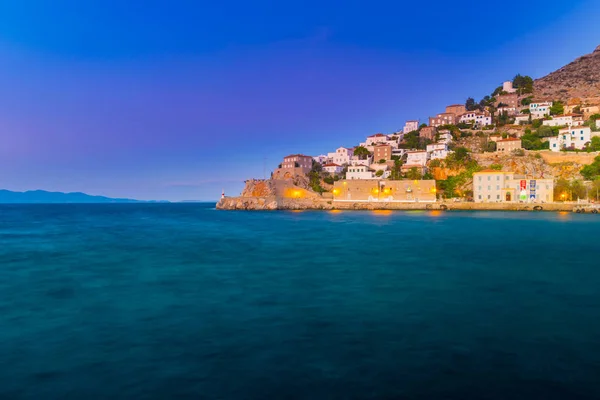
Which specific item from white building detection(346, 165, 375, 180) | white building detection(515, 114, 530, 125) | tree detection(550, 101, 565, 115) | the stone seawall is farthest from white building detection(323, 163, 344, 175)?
tree detection(550, 101, 565, 115)

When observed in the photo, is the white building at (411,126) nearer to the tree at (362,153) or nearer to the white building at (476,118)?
the white building at (476,118)

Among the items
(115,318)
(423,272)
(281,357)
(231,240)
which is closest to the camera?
(281,357)

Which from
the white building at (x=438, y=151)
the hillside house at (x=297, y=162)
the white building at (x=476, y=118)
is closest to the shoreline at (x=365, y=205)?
the hillside house at (x=297, y=162)

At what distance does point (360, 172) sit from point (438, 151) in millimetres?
13698

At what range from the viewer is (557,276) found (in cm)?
1286

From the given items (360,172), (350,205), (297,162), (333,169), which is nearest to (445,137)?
(360,172)

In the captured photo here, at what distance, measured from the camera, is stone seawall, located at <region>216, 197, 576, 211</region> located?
157 feet

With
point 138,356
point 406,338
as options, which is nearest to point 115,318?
point 138,356

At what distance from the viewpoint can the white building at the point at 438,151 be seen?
210 ft

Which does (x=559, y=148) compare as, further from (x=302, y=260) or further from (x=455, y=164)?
(x=302, y=260)

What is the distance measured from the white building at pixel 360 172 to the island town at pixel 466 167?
7.1 inches

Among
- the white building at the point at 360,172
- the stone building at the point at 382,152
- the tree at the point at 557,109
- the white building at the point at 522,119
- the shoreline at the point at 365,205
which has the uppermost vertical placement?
the tree at the point at 557,109

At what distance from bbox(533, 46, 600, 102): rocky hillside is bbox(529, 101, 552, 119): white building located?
14208 millimetres

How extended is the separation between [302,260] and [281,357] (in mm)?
10818
